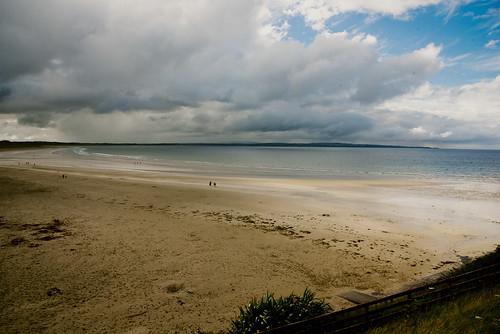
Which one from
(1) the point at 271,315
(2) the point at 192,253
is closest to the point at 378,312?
(1) the point at 271,315

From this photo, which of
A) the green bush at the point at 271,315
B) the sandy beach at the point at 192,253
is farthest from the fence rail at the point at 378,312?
the sandy beach at the point at 192,253

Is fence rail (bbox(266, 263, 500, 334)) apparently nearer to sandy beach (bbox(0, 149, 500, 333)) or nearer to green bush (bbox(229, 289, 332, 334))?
green bush (bbox(229, 289, 332, 334))

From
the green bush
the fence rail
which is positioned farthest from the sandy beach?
the fence rail

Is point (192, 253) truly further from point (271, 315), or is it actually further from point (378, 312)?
point (378, 312)

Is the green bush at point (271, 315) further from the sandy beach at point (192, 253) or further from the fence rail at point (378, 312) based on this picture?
the sandy beach at point (192, 253)

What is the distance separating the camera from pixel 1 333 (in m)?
7.66

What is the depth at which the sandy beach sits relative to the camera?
9.02 metres

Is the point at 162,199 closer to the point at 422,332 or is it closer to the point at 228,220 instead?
the point at 228,220

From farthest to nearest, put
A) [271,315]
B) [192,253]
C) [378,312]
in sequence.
Answer: [192,253] → [271,315] → [378,312]

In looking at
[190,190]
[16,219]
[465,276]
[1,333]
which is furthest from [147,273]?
[190,190]

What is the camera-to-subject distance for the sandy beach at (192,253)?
902 centimetres

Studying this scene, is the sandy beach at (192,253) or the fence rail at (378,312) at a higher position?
the fence rail at (378,312)

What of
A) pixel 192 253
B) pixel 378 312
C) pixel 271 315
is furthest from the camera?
pixel 192 253

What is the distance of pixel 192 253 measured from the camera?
13.5 metres
